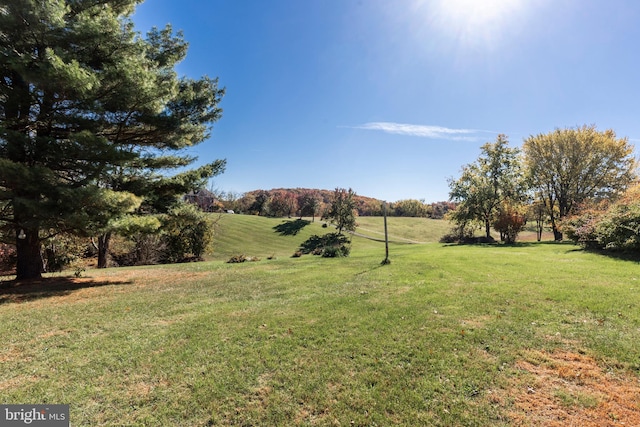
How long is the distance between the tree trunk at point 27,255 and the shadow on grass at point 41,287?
0.42 metres

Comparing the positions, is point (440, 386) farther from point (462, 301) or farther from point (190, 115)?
point (190, 115)

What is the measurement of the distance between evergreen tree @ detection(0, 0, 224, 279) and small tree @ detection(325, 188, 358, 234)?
118ft

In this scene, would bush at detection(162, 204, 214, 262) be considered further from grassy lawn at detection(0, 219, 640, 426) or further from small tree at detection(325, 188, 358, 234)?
small tree at detection(325, 188, 358, 234)

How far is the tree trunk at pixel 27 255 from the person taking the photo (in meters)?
10.1

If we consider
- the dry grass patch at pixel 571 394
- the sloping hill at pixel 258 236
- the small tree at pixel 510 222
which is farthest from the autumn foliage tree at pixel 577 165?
the sloping hill at pixel 258 236

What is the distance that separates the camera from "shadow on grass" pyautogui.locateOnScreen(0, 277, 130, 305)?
8.13 metres

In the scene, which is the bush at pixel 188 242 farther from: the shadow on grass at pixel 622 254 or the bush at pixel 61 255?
the shadow on grass at pixel 622 254

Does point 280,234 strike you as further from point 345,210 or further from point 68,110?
point 68,110

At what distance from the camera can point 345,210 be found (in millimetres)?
45094

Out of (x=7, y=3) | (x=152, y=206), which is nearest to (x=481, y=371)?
(x=152, y=206)

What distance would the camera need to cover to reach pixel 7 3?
24.4 feet

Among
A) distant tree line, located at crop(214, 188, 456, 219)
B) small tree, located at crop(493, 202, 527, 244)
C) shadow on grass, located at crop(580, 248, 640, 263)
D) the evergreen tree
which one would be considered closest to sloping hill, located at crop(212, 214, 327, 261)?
distant tree line, located at crop(214, 188, 456, 219)

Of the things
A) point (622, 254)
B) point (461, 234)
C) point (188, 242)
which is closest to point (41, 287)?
point (188, 242)

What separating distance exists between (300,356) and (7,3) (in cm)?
1204
